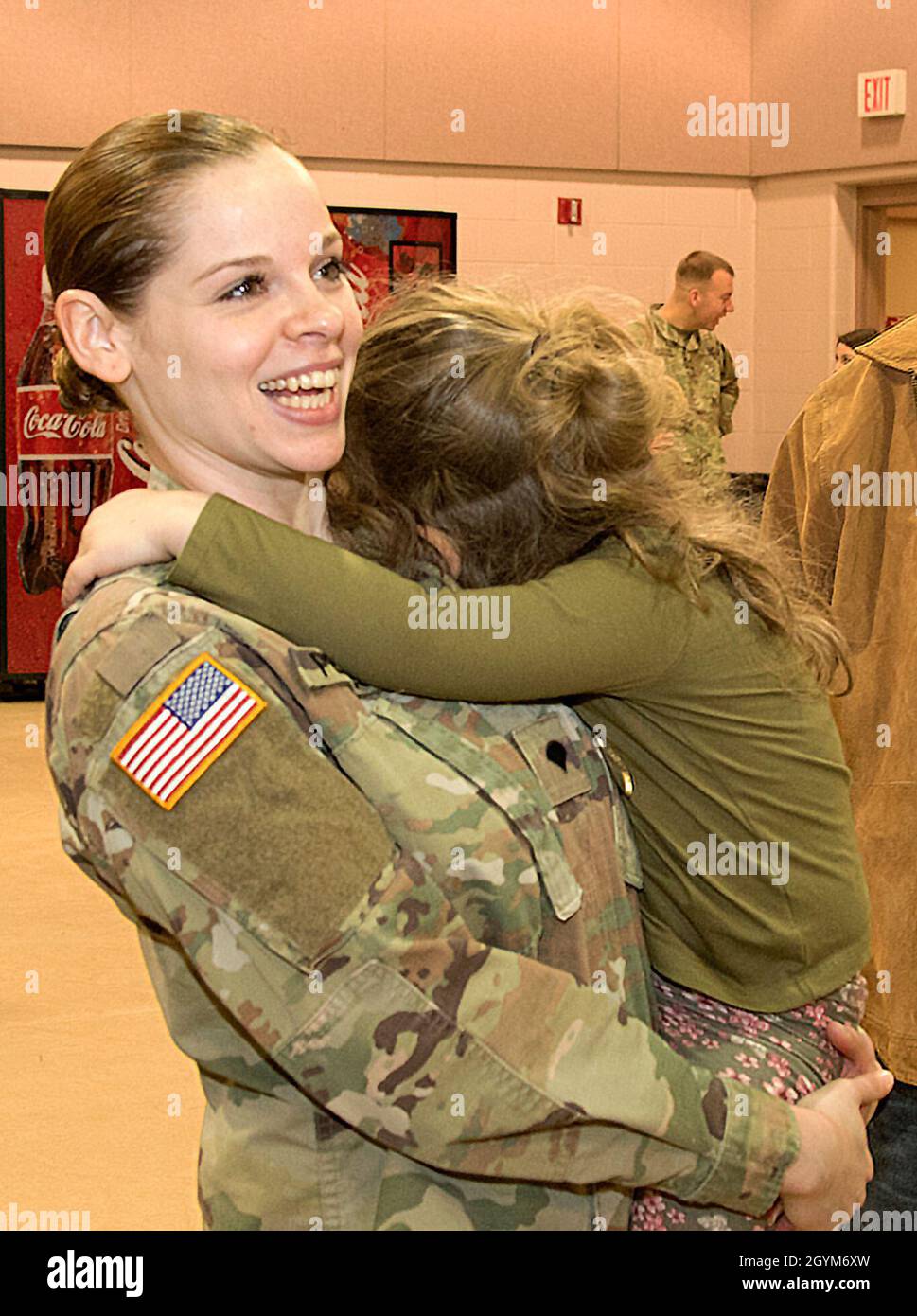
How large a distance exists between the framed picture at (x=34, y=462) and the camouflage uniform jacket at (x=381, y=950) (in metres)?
6.80

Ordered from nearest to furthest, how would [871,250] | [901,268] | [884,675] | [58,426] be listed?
[884,675], [58,426], [871,250], [901,268]

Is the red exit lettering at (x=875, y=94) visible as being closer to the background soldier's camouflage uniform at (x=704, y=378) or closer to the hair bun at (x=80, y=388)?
the background soldier's camouflage uniform at (x=704, y=378)

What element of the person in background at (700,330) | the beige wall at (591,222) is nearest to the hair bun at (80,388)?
the person in background at (700,330)

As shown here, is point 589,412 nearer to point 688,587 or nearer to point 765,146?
point 688,587

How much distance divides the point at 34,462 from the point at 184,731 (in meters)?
7.24

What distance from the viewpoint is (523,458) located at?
1541mm

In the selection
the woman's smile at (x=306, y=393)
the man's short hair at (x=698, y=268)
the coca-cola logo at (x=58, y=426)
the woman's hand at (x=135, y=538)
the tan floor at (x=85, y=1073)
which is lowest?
the tan floor at (x=85, y=1073)

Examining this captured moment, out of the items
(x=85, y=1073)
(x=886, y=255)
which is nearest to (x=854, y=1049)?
(x=85, y=1073)

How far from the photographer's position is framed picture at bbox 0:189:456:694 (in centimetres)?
793

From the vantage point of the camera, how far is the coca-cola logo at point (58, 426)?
7.95 metres

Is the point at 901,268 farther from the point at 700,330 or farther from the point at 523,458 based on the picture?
the point at 523,458

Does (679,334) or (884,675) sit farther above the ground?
(679,334)

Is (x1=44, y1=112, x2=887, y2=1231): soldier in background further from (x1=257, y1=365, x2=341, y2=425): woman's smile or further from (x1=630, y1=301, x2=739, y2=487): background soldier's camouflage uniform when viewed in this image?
(x1=630, y1=301, x2=739, y2=487): background soldier's camouflage uniform
